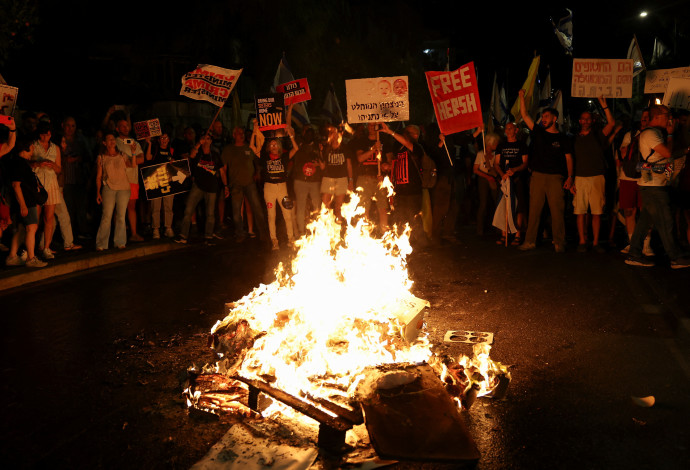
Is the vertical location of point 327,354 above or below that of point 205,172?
below

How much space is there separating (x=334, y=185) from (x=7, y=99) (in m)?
5.52

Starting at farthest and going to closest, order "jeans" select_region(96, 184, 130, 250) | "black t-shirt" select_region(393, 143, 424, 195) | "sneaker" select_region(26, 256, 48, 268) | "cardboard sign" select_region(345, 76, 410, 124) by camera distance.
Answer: "cardboard sign" select_region(345, 76, 410, 124) < "black t-shirt" select_region(393, 143, 424, 195) < "jeans" select_region(96, 184, 130, 250) < "sneaker" select_region(26, 256, 48, 268)

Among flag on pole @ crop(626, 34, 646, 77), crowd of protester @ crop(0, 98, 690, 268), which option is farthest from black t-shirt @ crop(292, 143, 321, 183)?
flag on pole @ crop(626, 34, 646, 77)

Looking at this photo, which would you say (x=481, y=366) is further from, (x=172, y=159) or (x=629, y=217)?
(x=172, y=159)

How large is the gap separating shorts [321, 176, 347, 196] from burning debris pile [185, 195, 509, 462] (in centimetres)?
510

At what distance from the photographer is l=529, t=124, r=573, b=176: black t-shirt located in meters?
10.1

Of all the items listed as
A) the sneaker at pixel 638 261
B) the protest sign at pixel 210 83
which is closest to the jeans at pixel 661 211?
the sneaker at pixel 638 261

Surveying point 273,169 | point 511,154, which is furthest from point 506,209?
point 273,169

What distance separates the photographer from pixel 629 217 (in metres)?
10.0

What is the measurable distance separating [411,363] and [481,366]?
59 centimetres

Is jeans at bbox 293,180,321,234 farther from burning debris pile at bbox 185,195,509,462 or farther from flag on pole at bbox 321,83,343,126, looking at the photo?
flag on pole at bbox 321,83,343,126

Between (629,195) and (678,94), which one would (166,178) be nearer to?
(629,195)

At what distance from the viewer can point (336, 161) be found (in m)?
11.1

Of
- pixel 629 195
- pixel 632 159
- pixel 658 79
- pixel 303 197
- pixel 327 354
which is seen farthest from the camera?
pixel 658 79
